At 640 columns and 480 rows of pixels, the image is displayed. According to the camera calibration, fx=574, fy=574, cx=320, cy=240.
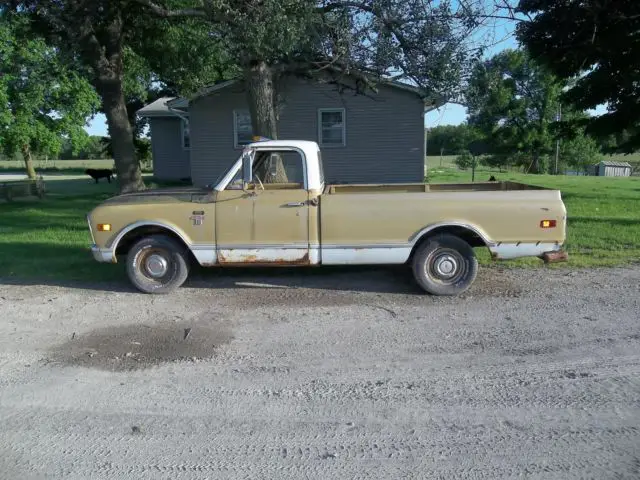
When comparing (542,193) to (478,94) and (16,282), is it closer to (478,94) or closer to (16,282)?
(478,94)

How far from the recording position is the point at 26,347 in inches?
213

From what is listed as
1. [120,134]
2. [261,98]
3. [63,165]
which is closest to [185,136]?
[120,134]

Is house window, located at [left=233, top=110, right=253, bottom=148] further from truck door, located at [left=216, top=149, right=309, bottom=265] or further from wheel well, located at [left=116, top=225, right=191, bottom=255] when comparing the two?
truck door, located at [left=216, top=149, right=309, bottom=265]

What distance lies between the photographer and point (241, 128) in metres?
19.3

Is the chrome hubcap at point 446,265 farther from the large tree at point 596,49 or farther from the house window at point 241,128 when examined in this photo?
the house window at point 241,128

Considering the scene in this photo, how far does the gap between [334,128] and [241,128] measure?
3122 mm

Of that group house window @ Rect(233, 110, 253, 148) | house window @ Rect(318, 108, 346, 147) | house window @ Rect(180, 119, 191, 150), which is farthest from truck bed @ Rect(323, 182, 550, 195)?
house window @ Rect(180, 119, 191, 150)

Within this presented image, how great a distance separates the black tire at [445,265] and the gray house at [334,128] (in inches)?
483

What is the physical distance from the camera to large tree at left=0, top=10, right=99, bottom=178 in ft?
68.1

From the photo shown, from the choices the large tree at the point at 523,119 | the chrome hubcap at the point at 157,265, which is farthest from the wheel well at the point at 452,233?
the large tree at the point at 523,119

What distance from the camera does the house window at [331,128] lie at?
18969 mm

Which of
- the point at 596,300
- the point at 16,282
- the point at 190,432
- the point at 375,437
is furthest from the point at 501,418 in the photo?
the point at 16,282

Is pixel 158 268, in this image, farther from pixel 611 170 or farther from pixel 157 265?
pixel 611 170

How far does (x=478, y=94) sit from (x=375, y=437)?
9438 mm
